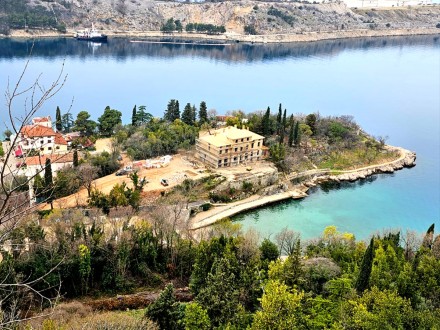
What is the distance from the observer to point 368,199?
23.0 m

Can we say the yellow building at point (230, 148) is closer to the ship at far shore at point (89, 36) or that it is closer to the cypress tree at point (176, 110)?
the cypress tree at point (176, 110)

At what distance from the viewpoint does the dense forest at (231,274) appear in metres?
10.1

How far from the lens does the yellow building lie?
73.3ft

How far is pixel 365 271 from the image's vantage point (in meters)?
11.5

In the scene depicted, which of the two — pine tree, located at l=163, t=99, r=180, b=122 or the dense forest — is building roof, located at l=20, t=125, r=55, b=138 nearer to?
the dense forest

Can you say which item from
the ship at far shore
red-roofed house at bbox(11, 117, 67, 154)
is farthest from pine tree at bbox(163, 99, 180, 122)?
the ship at far shore

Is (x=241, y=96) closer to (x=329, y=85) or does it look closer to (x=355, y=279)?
(x=329, y=85)

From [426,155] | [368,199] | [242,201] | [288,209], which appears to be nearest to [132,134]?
[242,201]

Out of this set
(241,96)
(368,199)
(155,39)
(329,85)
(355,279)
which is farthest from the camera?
(155,39)

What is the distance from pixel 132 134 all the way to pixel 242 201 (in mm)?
7354

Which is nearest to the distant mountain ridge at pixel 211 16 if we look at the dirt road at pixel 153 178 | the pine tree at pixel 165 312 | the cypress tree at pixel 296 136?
the dirt road at pixel 153 178

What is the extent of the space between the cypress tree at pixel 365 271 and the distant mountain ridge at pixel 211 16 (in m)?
53.5

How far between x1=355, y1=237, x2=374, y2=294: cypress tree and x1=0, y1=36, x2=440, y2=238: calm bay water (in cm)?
712

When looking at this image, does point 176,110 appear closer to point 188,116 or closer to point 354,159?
point 188,116
